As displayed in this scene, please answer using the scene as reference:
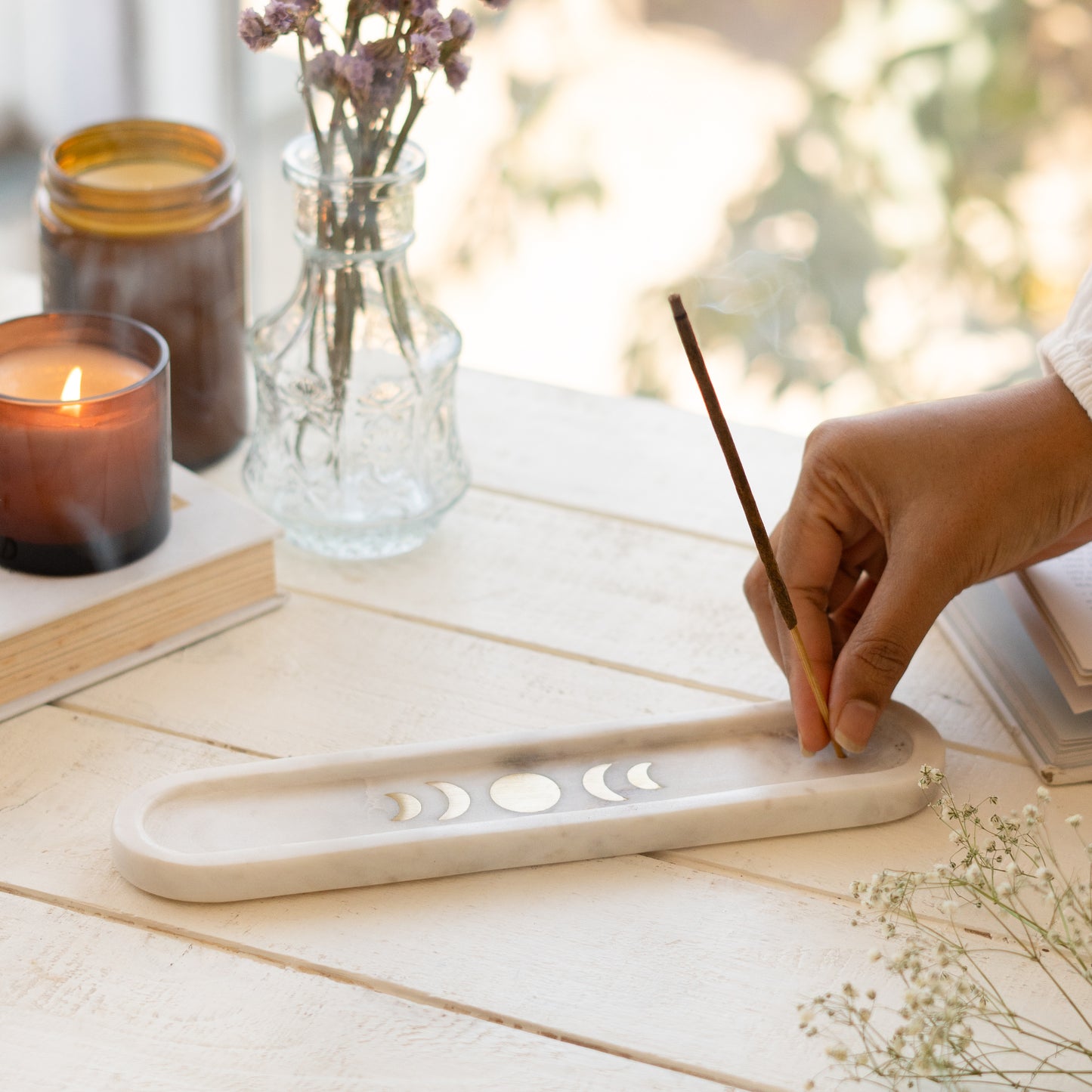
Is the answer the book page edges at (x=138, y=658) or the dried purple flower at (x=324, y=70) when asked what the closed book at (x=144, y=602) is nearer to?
the book page edges at (x=138, y=658)

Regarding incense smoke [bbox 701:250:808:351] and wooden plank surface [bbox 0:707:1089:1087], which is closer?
wooden plank surface [bbox 0:707:1089:1087]

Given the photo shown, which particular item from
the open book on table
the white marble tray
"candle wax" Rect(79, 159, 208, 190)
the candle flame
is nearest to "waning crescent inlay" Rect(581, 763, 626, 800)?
the white marble tray

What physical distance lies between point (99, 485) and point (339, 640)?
0.18m

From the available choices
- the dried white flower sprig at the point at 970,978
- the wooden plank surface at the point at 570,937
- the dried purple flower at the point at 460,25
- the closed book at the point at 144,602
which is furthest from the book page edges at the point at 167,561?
the dried white flower sprig at the point at 970,978

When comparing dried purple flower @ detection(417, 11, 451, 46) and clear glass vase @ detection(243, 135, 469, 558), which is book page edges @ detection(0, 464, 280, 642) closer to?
clear glass vase @ detection(243, 135, 469, 558)

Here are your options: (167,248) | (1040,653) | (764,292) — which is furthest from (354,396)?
(764,292)

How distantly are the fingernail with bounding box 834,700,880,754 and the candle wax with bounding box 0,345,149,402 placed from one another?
46 cm

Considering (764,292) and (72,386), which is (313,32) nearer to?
(72,386)

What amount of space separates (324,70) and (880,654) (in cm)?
47

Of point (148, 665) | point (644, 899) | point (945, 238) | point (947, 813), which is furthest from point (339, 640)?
point (945, 238)

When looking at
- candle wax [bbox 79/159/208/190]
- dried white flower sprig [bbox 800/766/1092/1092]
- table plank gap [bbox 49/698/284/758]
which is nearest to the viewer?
dried white flower sprig [bbox 800/766/1092/1092]

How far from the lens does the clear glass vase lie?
35.2 inches

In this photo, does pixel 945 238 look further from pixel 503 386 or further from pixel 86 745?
pixel 86 745

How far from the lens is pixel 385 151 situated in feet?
2.89
